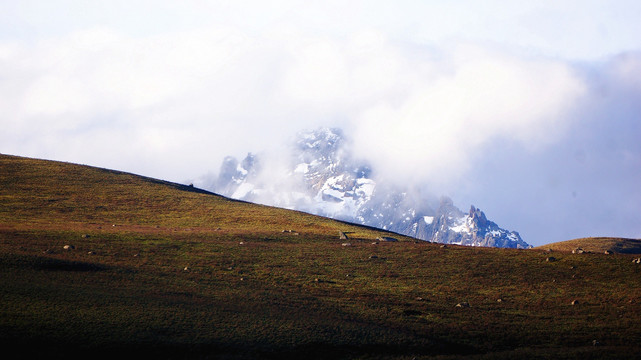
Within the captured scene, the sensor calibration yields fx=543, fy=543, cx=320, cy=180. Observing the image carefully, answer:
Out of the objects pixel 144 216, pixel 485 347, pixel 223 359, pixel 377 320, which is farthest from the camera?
pixel 144 216

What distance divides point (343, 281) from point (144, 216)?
37.7m

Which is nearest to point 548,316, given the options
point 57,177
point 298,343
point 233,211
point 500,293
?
point 500,293

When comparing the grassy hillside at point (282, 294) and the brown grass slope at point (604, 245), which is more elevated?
the brown grass slope at point (604, 245)

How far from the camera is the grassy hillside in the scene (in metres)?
30.8

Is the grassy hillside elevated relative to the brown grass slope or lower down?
lower down

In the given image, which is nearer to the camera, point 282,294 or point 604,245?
point 282,294

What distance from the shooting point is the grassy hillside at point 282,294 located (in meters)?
30.8

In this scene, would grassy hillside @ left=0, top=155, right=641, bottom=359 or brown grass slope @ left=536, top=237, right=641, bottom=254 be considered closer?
grassy hillside @ left=0, top=155, right=641, bottom=359

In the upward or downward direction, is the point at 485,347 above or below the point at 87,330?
above

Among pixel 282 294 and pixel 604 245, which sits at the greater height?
pixel 604 245

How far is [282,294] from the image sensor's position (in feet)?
136

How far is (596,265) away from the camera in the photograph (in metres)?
53.9

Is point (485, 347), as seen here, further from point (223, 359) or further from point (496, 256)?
point (496, 256)

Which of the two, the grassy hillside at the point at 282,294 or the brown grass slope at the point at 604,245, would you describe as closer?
the grassy hillside at the point at 282,294
